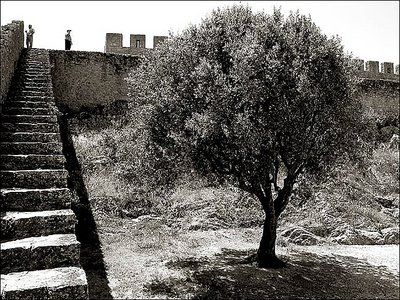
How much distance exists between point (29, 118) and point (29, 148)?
1.48 meters

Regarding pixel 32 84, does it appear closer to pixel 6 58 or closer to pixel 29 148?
pixel 6 58

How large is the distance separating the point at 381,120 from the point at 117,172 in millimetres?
22020

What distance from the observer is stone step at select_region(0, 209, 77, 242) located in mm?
4891

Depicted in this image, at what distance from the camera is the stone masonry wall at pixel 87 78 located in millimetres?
25422

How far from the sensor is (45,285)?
4070 mm

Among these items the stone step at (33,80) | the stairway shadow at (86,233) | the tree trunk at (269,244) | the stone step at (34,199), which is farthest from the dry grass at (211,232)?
the stone step at (34,199)

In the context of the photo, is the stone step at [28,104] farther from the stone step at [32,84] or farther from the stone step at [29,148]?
the stone step at [29,148]

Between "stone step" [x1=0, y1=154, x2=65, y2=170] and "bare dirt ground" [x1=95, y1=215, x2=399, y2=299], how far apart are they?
567cm

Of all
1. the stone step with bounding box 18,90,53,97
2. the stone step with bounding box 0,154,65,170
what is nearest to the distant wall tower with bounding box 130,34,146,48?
the stone step with bounding box 18,90,53,97

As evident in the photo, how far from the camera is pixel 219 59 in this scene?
44.5ft

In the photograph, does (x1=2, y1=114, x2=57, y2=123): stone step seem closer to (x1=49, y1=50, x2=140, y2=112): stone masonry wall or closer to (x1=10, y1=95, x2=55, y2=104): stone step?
(x1=10, y1=95, x2=55, y2=104): stone step

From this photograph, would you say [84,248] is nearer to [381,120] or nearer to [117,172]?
[117,172]

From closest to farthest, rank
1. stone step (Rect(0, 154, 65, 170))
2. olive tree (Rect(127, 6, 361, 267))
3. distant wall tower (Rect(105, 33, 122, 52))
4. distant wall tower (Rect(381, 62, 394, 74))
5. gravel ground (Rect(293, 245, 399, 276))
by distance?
stone step (Rect(0, 154, 65, 170)) < olive tree (Rect(127, 6, 361, 267)) < gravel ground (Rect(293, 245, 399, 276)) < distant wall tower (Rect(105, 33, 122, 52)) < distant wall tower (Rect(381, 62, 394, 74))

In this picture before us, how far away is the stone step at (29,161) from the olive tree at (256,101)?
603 centimetres
